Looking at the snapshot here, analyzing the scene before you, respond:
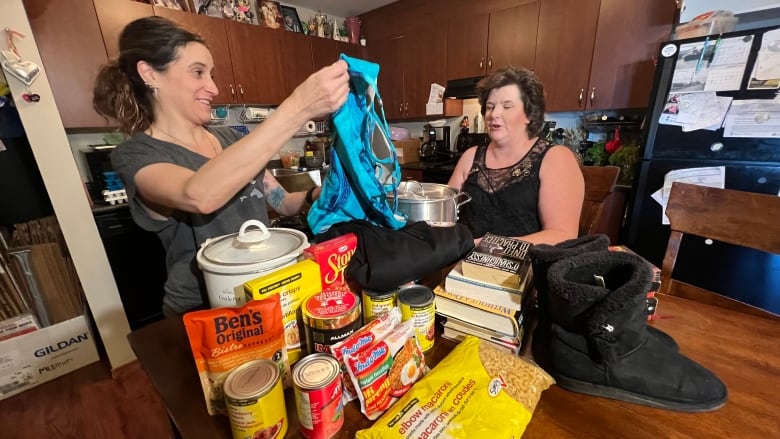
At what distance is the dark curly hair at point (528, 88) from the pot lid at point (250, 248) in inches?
46.8

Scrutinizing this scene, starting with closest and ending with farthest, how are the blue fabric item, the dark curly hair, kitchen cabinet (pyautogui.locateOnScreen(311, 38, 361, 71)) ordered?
the blue fabric item → the dark curly hair → kitchen cabinet (pyautogui.locateOnScreen(311, 38, 361, 71))

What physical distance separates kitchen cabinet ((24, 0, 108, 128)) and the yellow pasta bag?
2.56 meters

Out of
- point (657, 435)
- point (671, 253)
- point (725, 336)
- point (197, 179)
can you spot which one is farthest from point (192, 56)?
point (671, 253)

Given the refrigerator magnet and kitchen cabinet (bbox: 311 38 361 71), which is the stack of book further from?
kitchen cabinet (bbox: 311 38 361 71)

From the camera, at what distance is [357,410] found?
0.44 m

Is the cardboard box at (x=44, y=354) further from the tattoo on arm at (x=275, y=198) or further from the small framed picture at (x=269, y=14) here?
the small framed picture at (x=269, y=14)

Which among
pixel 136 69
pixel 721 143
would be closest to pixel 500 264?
pixel 136 69

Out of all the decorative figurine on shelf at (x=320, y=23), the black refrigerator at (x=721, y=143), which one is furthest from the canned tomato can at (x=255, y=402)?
the decorative figurine on shelf at (x=320, y=23)

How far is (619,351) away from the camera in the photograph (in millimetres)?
442

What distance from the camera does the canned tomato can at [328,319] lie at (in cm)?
44

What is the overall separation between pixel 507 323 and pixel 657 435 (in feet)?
0.71

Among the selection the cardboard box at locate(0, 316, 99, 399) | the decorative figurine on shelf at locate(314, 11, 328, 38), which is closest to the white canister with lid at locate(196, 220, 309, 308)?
the cardboard box at locate(0, 316, 99, 399)

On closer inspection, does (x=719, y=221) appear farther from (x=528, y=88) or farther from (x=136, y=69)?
(x=136, y=69)

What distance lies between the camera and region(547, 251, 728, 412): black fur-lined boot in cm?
42
